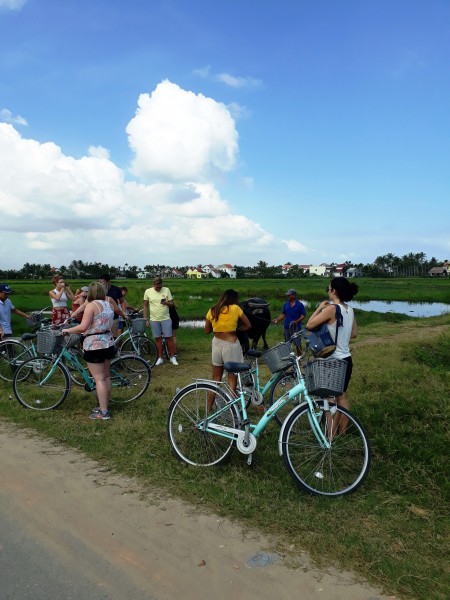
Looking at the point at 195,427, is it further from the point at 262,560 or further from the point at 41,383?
the point at 41,383

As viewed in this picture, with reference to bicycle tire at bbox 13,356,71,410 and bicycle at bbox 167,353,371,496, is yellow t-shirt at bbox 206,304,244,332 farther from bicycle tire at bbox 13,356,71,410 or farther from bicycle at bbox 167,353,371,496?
bicycle tire at bbox 13,356,71,410

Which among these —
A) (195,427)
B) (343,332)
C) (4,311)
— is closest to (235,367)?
(195,427)

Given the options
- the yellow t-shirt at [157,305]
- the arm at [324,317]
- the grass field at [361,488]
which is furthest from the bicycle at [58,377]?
the arm at [324,317]

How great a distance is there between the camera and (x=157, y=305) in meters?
8.31

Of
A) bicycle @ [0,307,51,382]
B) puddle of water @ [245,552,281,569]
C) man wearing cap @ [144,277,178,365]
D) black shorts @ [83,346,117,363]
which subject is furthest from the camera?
man wearing cap @ [144,277,178,365]

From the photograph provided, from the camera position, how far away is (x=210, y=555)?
2715mm

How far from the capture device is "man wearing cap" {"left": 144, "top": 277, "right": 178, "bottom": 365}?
8.30 meters

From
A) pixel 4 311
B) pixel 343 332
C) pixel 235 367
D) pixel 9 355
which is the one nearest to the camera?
pixel 235 367

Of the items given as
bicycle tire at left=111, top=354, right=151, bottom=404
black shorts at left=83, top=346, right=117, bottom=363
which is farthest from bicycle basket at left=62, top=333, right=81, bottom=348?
black shorts at left=83, top=346, right=117, bottom=363

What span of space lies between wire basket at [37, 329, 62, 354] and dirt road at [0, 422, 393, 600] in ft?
7.44

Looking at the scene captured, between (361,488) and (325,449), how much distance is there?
0.45 m

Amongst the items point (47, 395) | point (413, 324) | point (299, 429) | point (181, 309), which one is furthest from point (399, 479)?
point (181, 309)

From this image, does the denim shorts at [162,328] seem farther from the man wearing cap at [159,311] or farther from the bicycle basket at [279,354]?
the bicycle basket at [279,354]

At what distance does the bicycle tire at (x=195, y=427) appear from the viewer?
13.1ft
